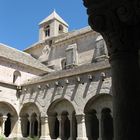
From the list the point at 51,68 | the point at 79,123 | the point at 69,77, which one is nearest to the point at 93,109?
the point at 79,123

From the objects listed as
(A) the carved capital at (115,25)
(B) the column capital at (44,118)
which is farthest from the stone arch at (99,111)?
(A) the carved capital at (115,25)

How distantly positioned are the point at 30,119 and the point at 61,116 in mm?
3204

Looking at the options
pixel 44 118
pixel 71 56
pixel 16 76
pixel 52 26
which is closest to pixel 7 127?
pixel 16 76

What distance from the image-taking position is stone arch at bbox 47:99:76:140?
19.0m

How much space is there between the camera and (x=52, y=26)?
34.6 m

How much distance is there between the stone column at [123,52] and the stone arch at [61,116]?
52.6ft

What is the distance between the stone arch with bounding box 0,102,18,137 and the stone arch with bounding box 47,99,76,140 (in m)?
3.38

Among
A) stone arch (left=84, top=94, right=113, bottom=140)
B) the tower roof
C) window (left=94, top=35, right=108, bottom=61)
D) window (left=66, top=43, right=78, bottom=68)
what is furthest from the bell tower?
stone arch (left=84, top=94, right=113, bottom=140)

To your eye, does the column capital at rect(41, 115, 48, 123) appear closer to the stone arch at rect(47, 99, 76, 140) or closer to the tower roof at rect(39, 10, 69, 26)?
the stone arch at rect(47, 99, 76, 140)

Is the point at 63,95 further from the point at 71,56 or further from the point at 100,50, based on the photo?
the point at 71,56

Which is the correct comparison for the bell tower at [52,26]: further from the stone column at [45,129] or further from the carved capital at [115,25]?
the carved capital at [115,25]

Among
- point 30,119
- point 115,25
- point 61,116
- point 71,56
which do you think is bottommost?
point 30,119

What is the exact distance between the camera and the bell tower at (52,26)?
34.3m

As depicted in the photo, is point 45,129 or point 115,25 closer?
point 115,25
